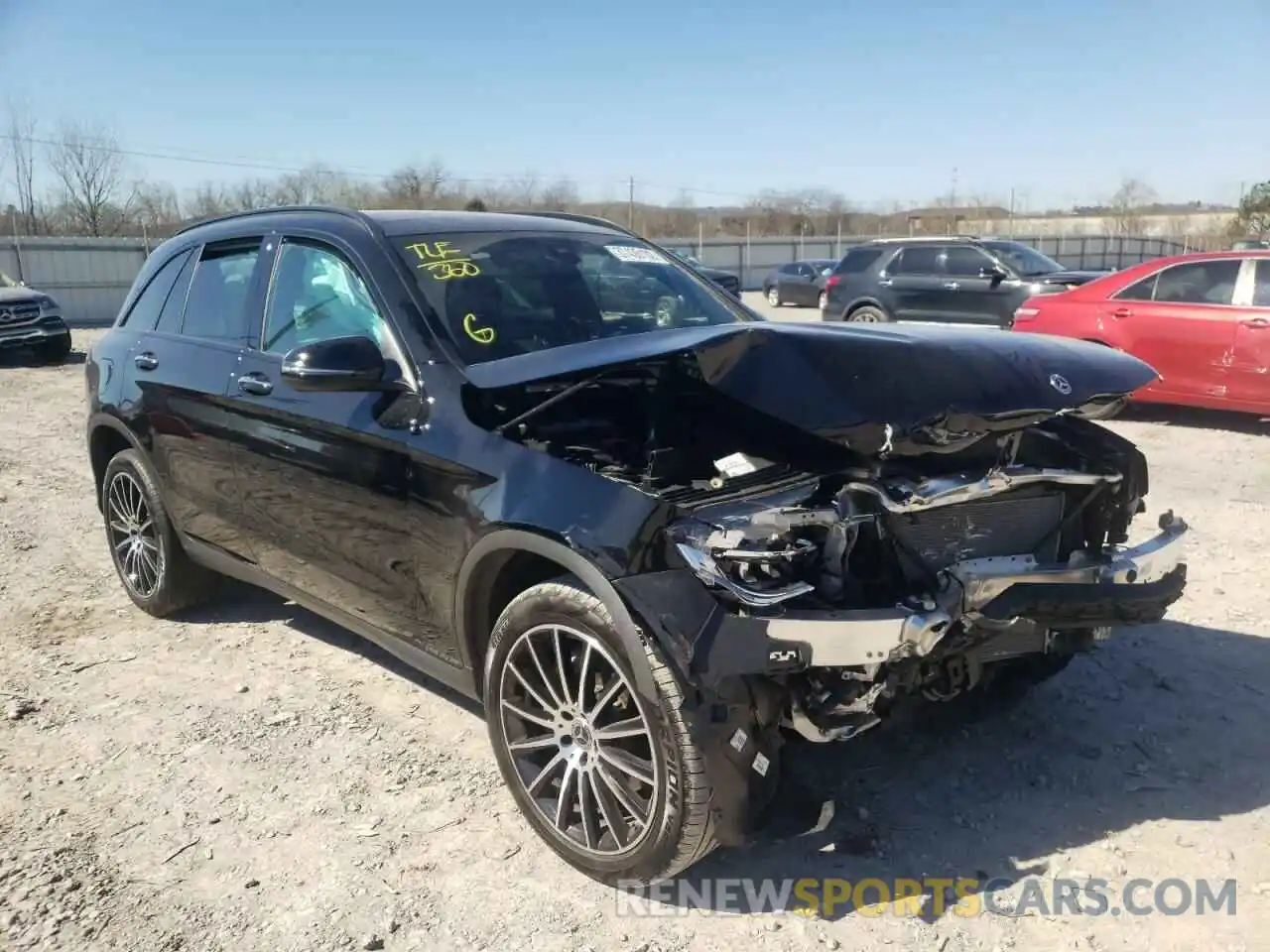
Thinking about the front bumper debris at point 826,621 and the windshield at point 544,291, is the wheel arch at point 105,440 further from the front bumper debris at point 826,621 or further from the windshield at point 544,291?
the front bumper debris at point 826,621

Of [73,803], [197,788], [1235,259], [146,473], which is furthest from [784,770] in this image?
[1235,259]

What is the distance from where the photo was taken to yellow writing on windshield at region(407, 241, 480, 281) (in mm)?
3615

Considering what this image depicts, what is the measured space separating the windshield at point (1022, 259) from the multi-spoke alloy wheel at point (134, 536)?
11.7 m

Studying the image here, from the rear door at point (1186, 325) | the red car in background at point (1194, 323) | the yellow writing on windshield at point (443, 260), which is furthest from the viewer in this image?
the rear door at point (1186, 325)

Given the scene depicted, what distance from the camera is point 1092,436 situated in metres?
3.54

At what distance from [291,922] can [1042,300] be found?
9.46 meters

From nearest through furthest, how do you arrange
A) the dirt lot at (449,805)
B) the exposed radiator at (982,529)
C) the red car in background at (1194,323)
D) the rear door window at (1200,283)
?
1. the dirt lot at (449,805)
2. the exposed radiator at (982,529)
3. the red car in background at (1194,323)
4. the rear door window at (1200,283)

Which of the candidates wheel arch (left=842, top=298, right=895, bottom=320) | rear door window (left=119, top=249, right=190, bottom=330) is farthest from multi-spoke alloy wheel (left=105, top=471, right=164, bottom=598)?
wheel arch (left=842, top=298, right=895, bottom=320)

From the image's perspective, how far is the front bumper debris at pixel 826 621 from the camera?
249cm

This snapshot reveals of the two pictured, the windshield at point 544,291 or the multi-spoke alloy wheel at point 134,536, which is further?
the multi-spoke alloy wheel at point 134,536

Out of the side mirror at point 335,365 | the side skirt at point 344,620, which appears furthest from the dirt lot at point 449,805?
the side mirror at point 335,365

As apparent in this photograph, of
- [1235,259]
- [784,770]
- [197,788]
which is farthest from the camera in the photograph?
[1235,259]

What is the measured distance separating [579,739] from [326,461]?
1.43m

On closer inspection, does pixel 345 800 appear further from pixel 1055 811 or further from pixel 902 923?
pixel 1055 811
